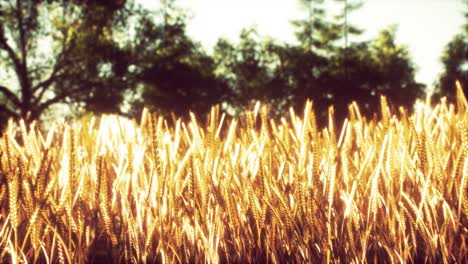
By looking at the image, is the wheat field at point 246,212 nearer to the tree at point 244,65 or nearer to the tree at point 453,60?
the tree at point 244,65

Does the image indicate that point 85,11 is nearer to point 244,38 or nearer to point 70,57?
point 70,57

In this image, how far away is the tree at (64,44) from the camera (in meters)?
18.0

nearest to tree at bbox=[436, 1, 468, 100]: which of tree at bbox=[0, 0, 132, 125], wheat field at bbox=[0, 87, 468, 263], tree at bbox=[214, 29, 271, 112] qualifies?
tree at bbox=[214, 29, 271, 112]

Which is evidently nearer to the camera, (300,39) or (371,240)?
(371,240)

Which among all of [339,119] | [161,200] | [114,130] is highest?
[339,119]

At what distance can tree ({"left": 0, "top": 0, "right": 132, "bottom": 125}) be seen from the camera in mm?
18031

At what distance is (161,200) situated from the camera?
1.26 metres

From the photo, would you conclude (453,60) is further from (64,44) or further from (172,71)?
(64,44)

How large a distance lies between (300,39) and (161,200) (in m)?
32.0

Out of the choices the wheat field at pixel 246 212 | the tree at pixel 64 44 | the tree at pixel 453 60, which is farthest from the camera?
the tree at pixel 453 60

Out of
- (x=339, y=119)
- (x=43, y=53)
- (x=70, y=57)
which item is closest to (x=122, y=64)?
(x=70, y=57)

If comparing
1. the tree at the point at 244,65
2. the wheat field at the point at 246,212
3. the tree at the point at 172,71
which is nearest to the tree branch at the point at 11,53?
the tree at the point at 172,71

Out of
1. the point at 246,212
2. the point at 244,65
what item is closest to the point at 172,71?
the point at 244,65

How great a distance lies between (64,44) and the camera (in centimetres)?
1892
